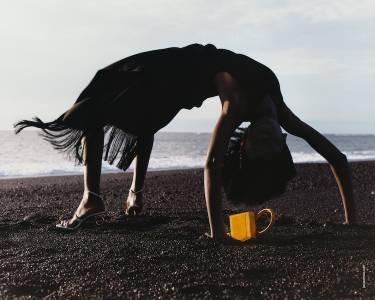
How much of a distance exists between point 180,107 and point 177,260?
4.53 feet

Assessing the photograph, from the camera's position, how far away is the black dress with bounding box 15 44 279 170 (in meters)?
3.30

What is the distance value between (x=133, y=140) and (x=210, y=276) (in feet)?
6.65

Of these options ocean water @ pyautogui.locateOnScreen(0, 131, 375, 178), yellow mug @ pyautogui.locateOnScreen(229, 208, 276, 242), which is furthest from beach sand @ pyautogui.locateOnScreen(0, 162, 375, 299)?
ocean water @ pyautogui.locateOnScreen(0, 131, 375, 178)

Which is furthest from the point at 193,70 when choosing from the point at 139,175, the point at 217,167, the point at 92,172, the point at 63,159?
the point at 63,159

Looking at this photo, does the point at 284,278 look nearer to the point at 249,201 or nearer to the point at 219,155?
the point at 219,155

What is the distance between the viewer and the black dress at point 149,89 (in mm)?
3303

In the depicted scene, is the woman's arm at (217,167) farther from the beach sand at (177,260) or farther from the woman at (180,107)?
the beach sand at (177,260)

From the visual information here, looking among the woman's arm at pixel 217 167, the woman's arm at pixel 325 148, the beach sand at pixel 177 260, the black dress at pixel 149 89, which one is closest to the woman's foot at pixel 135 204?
the beach sand at pixel 177 260

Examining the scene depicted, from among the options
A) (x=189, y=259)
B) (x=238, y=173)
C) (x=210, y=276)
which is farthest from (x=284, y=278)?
(x=238, y=173)

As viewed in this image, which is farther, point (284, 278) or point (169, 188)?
point (169, 188)

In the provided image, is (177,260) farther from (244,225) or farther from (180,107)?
(180,107)

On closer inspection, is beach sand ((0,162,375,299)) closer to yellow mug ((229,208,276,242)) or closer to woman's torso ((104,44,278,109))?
yellow mug ((229,208,276,242))

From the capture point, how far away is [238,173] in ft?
11.1

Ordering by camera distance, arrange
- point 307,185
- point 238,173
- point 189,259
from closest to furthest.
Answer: point 189,259, point 238,173, point 307,185
